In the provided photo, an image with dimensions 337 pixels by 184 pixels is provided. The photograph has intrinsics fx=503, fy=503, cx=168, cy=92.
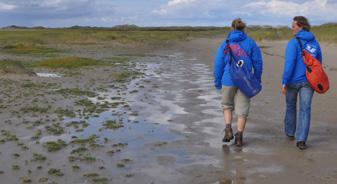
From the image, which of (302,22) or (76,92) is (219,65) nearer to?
(302,22)

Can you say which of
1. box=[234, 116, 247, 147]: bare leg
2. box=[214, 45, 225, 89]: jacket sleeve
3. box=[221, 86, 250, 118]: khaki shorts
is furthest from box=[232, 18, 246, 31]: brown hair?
box=[234, 116, 247, 147]: bare leg

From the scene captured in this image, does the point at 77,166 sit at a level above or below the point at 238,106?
below

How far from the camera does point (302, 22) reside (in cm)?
785

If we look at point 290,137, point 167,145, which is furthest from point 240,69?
point 167,145

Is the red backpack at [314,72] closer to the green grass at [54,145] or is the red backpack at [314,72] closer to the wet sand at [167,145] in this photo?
the wet sand at [167,145]

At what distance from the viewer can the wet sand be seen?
6.49 meters

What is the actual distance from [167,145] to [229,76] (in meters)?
1.53

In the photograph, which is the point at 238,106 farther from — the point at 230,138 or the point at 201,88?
the point at 201,88

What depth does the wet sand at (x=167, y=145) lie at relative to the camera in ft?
21.3

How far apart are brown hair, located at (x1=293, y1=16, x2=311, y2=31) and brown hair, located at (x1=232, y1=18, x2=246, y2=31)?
83 centimetres

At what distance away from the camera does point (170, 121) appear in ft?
34.7

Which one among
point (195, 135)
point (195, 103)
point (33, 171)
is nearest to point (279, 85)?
point (195, 103)

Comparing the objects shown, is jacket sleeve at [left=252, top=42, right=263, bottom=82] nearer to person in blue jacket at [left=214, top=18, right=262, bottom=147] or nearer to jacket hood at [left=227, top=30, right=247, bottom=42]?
person in blue jacket at [left=214, top=18, right=262, bottom=147]

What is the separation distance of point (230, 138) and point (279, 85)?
9.07 metres
